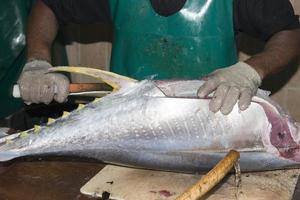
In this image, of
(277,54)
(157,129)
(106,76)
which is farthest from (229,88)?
(277,54)

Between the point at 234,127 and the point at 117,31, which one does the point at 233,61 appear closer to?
the point at 117,31

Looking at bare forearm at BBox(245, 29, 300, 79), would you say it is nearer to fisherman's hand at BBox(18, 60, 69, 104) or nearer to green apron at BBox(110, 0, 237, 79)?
green apron at BBox(110, 0, 237, 79)

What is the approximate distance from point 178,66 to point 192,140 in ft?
2.48

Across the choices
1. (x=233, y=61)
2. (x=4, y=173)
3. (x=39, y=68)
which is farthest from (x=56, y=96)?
(x=233, y=61)

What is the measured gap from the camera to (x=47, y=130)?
66.1 inches

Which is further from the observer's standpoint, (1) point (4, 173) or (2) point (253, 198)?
(1) point (4, 173)

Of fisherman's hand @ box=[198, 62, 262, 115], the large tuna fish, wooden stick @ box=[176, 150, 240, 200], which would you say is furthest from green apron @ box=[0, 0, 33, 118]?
wooden stick @ box=[176, 150, 240, 200]

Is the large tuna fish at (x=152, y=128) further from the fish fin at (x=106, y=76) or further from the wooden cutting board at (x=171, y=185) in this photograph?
the wooden cutting board at (x=171, y=185)

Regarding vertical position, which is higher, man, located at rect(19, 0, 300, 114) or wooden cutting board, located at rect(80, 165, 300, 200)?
man, located at rect(19, 0, 300, 114)

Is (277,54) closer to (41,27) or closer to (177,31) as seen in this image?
(177,31)

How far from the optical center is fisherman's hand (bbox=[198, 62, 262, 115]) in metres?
1.68

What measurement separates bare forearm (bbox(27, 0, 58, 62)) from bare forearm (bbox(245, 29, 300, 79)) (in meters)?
0.98

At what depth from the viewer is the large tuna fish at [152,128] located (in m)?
1.67

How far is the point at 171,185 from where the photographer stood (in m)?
1.87
